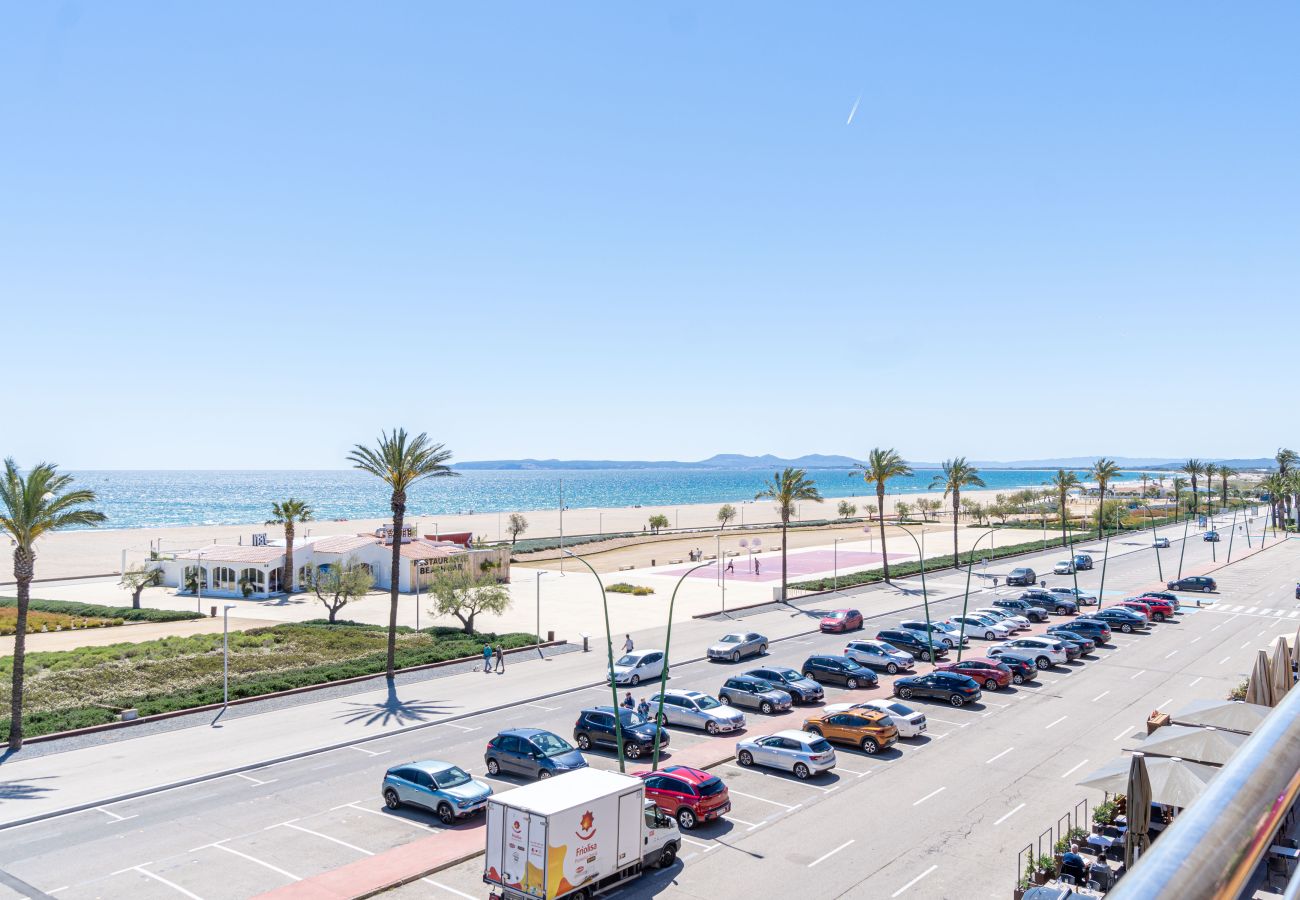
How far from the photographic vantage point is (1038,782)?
2889 cm

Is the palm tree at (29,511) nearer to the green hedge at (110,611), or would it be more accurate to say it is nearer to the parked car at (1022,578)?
the green hedge at (110,611)

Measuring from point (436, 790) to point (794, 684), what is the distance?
19.3 m

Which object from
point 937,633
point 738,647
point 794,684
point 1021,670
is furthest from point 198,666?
point 1021,670

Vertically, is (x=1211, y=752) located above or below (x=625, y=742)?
above

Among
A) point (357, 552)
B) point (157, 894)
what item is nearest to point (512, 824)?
point (157, 894)

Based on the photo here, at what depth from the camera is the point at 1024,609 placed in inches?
2456

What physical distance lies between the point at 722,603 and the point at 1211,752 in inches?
1851

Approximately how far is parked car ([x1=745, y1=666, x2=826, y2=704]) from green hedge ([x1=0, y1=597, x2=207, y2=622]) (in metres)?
42.1

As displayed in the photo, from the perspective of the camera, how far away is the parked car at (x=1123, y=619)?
188ft

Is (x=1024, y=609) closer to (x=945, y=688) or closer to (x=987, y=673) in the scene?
(x=987, y=673)

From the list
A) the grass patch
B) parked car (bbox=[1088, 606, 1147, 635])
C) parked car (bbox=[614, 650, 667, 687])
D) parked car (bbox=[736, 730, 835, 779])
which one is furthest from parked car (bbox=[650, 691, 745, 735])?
parked car (bbox=[1088, 606, 1147, 635])

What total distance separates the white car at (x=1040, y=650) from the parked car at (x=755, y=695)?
13593 millimetres

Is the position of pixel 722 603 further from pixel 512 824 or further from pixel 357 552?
pixel 512 824

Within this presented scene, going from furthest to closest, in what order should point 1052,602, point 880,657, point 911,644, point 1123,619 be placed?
1. point 1052,602
2. point 1123,619
3. point 911,644
4. point 880,657
